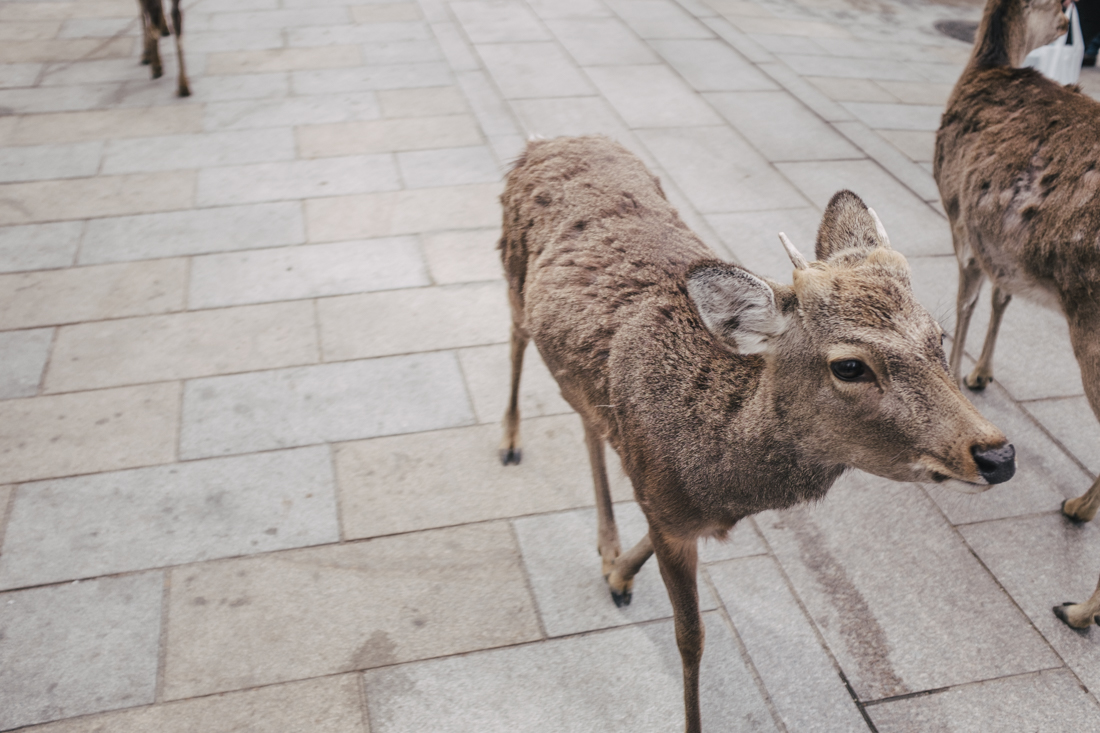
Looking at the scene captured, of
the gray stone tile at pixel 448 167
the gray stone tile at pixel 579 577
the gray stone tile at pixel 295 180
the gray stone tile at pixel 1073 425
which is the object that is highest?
the gray stone tile at pixel 448 167

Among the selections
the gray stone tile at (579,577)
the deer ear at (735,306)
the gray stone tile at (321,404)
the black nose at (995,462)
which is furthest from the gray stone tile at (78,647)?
the black nose at (995,462)

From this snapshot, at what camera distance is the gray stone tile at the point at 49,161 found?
6.58m

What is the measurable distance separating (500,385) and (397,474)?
893 millimetres

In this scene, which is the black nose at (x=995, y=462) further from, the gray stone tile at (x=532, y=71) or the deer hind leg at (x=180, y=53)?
the deer hind leg at (x=180, y=53)

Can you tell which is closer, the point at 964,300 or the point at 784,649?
the point at 784,649

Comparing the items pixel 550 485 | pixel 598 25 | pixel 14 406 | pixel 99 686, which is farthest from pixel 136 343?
pixel 598 25

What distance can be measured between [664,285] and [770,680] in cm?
163

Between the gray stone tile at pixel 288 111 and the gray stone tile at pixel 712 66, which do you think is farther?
the gray stone tile at pixel 712 66

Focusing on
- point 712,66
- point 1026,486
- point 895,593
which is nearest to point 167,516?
point 895,593

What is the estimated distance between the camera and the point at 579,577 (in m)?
3.70

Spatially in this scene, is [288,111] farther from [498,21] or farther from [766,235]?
[766,235]

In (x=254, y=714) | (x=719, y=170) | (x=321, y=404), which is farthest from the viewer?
(x=719, y=170)

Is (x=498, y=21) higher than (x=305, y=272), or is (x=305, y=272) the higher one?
(x=498, y=21)

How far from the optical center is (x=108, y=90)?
803cm
